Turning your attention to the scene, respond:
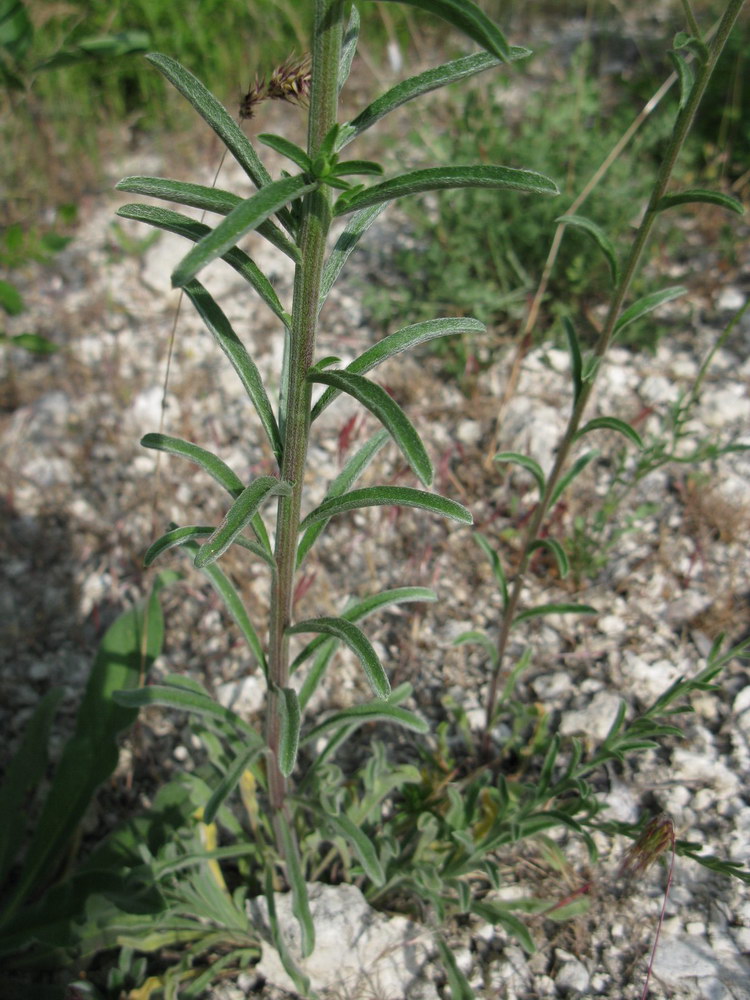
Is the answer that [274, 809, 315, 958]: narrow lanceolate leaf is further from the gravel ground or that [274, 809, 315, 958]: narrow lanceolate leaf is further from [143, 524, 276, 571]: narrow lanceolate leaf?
[143, 524, 276, 571]: narrow lanceolate leaf

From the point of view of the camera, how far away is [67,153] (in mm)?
4258

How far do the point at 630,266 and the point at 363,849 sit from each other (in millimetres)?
1348

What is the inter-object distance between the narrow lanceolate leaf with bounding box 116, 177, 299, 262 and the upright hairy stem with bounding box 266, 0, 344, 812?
1.6 inches

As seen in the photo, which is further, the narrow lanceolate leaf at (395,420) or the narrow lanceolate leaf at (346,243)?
the narrow lanceolate leaf at (346,243)

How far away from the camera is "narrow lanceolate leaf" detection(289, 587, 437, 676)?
5.78 ft

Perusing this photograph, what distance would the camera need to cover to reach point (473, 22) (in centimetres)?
100

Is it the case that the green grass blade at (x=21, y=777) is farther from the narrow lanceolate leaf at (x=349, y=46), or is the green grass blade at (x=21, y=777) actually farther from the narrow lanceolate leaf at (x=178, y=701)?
the narrow lanceolate leaf at (x=349, y=46)

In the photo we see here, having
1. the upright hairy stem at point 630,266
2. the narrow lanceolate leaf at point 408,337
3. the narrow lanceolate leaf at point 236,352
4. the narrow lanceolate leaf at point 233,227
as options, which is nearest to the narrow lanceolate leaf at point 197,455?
the narrow lanceolate leaf at point 236,352

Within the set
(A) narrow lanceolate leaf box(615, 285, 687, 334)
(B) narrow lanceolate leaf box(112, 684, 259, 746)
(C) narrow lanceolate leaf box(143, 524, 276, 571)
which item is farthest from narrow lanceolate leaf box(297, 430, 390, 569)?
(A) narrow lanceolate leaf box(615, 285, 687, 334)

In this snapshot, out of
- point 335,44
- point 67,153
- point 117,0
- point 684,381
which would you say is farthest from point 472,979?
point 117,0

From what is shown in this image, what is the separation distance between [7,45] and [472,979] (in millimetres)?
3108

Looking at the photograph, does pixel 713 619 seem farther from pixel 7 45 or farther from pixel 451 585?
pixel 7 45

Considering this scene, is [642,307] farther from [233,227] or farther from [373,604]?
[233,227]

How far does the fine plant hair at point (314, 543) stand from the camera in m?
1.17
